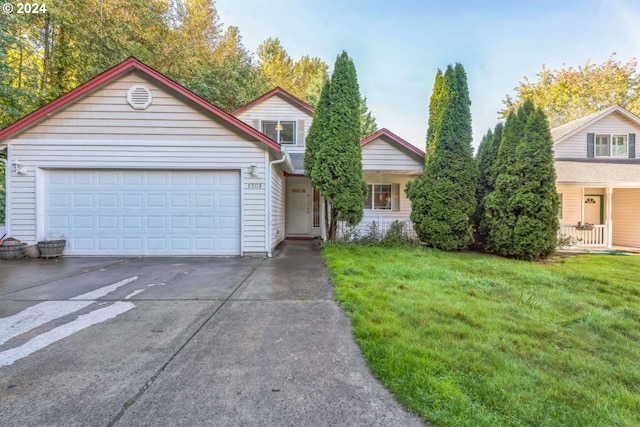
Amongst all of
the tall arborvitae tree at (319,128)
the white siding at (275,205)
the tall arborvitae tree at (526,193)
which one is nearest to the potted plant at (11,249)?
the white siding at (275,205)

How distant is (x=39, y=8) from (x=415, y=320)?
741 inches

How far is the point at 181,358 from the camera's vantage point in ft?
8.02

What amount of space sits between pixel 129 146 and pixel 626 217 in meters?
17.5

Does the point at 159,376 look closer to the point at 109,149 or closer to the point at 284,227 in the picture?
the point at 109,149

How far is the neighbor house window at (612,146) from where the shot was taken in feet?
39.0

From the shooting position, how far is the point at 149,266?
6.25 m

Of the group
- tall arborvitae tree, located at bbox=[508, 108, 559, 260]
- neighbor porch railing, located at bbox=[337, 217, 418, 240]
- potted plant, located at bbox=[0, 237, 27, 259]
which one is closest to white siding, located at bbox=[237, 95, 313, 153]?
neighbor porch railing, located at bbox=[337, 217, 418, 240]

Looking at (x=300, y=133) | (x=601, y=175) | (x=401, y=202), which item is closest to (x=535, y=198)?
(x=401, y=202)

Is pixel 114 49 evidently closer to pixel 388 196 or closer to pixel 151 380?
pixel 388 196

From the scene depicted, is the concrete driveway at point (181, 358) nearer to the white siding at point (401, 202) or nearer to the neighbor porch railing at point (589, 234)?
the white siding at point (401, 202)

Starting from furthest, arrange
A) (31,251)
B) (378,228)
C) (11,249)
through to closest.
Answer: (378,228) < (31,251) < (11,249)

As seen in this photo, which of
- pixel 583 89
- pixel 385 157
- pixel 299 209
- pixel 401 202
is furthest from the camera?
pixel 583 89

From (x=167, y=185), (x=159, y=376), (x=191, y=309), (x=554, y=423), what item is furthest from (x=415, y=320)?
(x=167, y=185)

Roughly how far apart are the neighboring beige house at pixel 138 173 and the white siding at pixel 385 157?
12.7ft
